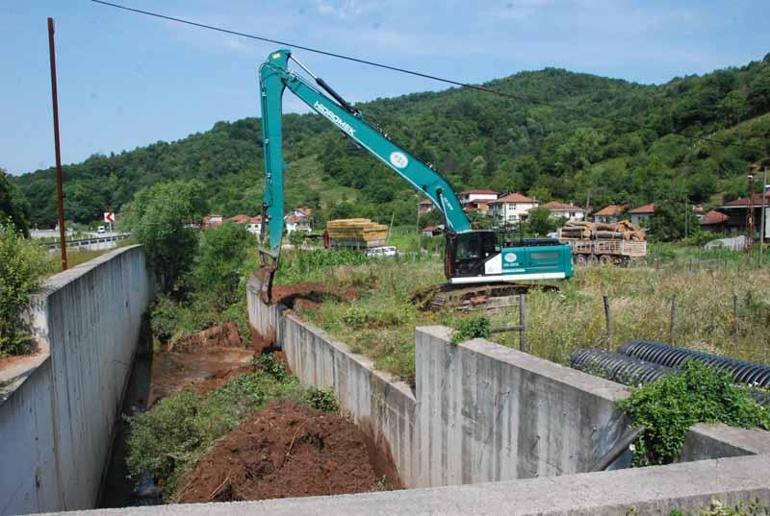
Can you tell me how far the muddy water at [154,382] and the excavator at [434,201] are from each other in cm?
444

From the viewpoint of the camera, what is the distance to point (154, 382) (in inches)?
718

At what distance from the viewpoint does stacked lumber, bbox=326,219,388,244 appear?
3662 centimetres

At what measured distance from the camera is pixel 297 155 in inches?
4670

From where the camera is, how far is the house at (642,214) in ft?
195

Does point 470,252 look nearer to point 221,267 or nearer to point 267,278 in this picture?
point 267,278

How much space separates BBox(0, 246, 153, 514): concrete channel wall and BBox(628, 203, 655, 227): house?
183ft

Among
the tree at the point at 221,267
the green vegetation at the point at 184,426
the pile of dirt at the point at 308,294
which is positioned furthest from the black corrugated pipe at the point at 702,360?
the tree at the point at 221,267

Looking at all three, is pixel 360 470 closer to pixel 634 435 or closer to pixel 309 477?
pixel 309 477

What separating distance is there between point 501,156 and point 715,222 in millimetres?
58008

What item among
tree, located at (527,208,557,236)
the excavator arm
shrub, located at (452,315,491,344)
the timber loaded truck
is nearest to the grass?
shrub, located at (452,315,491,344)

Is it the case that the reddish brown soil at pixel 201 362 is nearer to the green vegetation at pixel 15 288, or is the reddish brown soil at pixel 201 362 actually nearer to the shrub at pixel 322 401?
the shrub at pixel 322 401

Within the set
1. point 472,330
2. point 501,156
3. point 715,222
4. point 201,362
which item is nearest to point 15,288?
point 472,330

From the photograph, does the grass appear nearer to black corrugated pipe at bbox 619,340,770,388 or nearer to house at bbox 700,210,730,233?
black corrugated pipe at bbox 619,340,770,388

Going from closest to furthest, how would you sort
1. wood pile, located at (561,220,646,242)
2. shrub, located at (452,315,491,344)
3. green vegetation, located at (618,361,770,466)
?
green vegetation, located at (618,361,770,466)
shrub, located at (452,315,491,344)
wood pile, located at (561,220,646,242)
